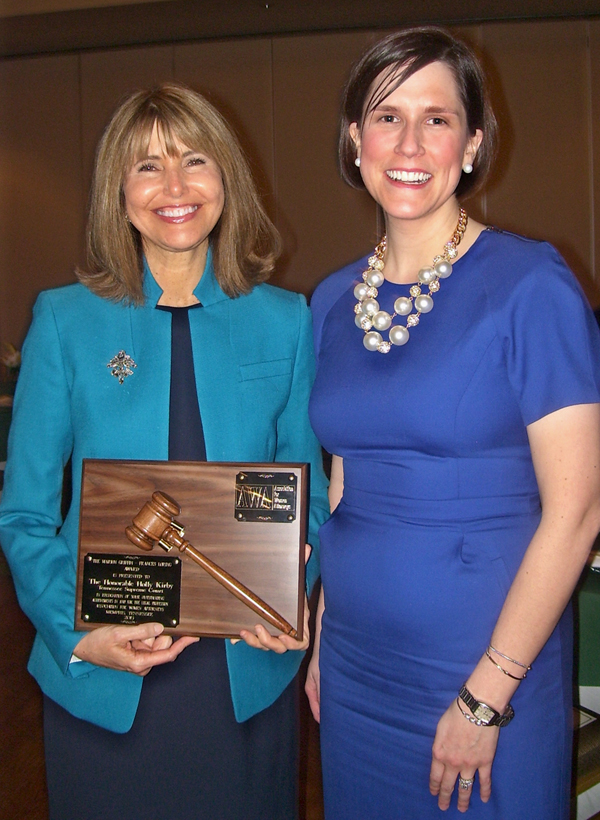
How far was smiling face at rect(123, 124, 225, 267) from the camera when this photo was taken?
1366 mm

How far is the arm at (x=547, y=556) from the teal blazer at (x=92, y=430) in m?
0.41

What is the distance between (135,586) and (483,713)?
594 millimetres

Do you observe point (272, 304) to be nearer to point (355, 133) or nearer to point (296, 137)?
point (355, 133)

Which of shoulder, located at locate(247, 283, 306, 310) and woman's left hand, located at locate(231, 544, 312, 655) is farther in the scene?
shoulder, located at locate(247, 283, 306, 310)

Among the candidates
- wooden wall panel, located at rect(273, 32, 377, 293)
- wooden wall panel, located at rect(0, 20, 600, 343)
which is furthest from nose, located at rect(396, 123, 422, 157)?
wooden wall panel, located at rect(273, 32, 377, 293)

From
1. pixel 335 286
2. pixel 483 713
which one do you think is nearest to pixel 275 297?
pixel 335 286

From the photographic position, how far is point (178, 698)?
134 centimetres

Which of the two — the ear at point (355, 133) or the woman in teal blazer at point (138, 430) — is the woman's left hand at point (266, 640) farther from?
the ear at point (355, 133)

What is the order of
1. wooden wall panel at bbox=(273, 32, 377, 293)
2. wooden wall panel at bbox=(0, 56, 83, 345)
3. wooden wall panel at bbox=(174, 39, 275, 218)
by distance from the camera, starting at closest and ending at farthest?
wooden wall panel at bbox=(273, 32, 377, 293)
wooden wall panel at bbox=(174, 39, 275, 218)
wooden wall panel at bbox=(0, 56, 83, 345)

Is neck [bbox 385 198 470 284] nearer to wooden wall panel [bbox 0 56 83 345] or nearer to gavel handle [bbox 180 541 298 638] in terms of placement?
gavel handle [bbox 180 541 298 638]

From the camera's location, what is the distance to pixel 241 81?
245 inches

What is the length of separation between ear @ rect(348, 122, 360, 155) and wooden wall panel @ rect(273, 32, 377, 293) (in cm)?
463

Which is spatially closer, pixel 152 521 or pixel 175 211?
pixel 152 521

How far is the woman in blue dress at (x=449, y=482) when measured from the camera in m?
1.15
